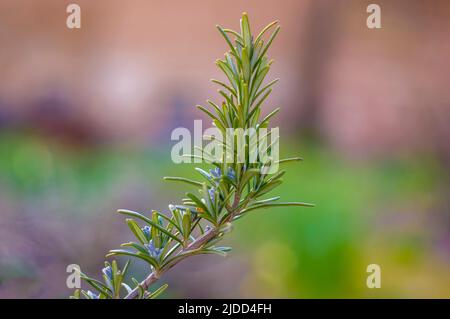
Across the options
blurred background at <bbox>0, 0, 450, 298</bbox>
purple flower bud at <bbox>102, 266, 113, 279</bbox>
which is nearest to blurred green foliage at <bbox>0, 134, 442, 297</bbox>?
blurred background at <bbox>0, 0, 450, 298</bbox>

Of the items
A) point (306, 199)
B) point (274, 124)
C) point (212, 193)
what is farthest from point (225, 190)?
point (274, 124)

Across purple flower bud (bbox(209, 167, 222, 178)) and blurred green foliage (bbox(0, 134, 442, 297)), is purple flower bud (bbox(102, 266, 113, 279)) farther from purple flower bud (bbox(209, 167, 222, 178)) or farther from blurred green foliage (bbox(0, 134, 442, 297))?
blurred green foliage (bbox(0, 134, 442, 297))

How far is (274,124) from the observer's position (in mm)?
2293

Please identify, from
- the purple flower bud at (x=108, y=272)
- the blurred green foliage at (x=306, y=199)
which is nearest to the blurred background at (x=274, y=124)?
the blurred green foliage at (x=306, y=199)

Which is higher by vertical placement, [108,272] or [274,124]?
[274,124]

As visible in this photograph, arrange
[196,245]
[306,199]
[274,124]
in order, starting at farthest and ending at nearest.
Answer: [274,124] → [306,199] → [196,245]

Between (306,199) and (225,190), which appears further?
(306,199)

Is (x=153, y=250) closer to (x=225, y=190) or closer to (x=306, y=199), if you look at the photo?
(x=225, y=190)

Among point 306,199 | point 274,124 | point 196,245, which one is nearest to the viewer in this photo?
point 196,245

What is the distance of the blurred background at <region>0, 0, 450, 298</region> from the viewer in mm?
1241

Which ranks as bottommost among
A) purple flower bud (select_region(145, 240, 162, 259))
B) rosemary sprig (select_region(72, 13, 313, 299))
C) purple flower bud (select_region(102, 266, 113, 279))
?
purple flower bud (select_region(102, 266, 113, 279))

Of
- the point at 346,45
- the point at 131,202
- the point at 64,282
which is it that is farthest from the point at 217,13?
the point at 64,282

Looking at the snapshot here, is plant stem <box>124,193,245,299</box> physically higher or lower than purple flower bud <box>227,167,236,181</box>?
lower

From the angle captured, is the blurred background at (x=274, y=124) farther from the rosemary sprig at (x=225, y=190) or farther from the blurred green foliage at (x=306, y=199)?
the rosemary sprig at (x=225, y=190)
